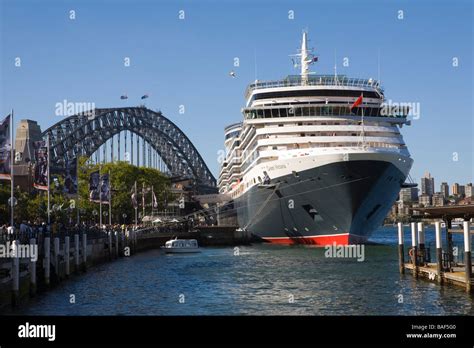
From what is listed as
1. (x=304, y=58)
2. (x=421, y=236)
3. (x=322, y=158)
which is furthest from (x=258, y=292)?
(x=304, y=58)

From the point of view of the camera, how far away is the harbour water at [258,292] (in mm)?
33719

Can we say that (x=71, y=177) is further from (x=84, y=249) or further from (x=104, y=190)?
(x=104, y=190)

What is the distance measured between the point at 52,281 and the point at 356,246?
34535 mm

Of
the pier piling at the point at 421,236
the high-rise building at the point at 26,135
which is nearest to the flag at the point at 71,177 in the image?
the pier piling at the point at 421,236

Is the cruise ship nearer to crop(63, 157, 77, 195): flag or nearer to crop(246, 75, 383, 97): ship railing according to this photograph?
crop(246, 75, 383, 97): ship railing

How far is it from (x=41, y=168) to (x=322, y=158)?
28.0 metres

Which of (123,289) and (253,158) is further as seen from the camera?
(253,158)

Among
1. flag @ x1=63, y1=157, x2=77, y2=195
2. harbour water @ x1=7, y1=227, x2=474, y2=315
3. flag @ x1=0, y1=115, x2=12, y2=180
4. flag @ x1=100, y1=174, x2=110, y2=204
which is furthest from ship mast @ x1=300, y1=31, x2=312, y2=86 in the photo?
flag @ x1=0, y1=115, x2=12, y2=180

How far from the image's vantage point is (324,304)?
35.1 metres

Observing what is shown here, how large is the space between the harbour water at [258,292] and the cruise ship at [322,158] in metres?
9.43

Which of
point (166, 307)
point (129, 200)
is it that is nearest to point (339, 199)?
point (166, 307)

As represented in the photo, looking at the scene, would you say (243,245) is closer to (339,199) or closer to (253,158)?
(253,158)

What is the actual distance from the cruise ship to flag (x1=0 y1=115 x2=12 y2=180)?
35435 millimetres
